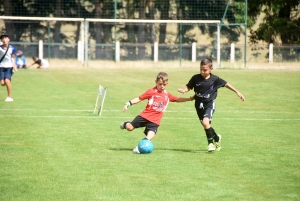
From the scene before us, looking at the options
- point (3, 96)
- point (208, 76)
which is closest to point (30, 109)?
point (3, 96)

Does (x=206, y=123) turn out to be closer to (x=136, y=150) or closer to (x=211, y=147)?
(x=211, y=147)

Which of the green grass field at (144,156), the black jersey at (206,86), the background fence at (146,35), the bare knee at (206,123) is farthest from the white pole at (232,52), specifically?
the bare knee at (206,123)

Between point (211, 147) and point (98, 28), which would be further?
point (98, 28)

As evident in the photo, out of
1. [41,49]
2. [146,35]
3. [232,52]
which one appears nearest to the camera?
[232,52]

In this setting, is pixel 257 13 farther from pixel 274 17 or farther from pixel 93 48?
pixel 93 48

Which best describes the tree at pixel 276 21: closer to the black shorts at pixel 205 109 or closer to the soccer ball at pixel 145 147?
the black shorts at pixel 205 109

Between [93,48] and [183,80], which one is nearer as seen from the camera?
[183,80]

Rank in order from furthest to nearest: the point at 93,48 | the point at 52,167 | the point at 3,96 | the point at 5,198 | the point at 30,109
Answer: the point at 93,48 < the point at 3,96 < the point at 30,109 < the point at 52,167 < the point at 5,198

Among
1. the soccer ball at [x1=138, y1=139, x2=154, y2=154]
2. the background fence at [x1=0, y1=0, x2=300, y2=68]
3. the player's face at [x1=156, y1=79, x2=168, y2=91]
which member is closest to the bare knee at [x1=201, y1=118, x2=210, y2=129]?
the player's face at [x1=156, y1=79, x2=168, y2=91]

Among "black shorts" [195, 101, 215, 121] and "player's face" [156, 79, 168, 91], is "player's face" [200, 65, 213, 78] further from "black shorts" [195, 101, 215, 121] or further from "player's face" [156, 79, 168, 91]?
"player's face" [156, 79, 168, 91]

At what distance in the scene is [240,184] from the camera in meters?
9.09

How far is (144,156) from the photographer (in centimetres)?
1140

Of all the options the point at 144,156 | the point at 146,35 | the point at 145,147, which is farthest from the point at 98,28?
the point at 144,156

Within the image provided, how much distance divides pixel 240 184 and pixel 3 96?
16.1 meters
